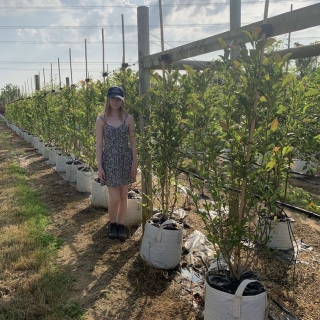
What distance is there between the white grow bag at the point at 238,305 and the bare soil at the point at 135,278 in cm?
43

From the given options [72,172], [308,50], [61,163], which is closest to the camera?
[308,50]

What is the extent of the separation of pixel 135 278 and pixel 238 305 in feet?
3.82

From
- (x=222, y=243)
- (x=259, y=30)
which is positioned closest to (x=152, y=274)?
(x=222, y=243)

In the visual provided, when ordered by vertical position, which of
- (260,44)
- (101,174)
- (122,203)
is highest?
(260,44)

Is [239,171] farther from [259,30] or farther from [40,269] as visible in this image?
[40,269]

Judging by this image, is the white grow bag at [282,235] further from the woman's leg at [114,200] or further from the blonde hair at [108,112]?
the blonde hair at [108,112]

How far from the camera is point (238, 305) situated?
191 cm

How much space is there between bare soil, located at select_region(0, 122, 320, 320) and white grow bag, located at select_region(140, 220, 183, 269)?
8 cm

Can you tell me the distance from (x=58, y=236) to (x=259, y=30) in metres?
3.05

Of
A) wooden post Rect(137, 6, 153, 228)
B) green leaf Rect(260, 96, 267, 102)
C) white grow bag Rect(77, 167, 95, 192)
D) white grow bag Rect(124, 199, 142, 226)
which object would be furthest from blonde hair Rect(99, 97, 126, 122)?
white grow bag Rect(77, 167, 95, 192)

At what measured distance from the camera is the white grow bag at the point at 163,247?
2.88 m

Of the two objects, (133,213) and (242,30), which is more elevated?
(242,30)

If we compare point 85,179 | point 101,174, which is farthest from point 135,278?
point 85,179

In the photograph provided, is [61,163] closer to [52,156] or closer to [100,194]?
[52,156]
